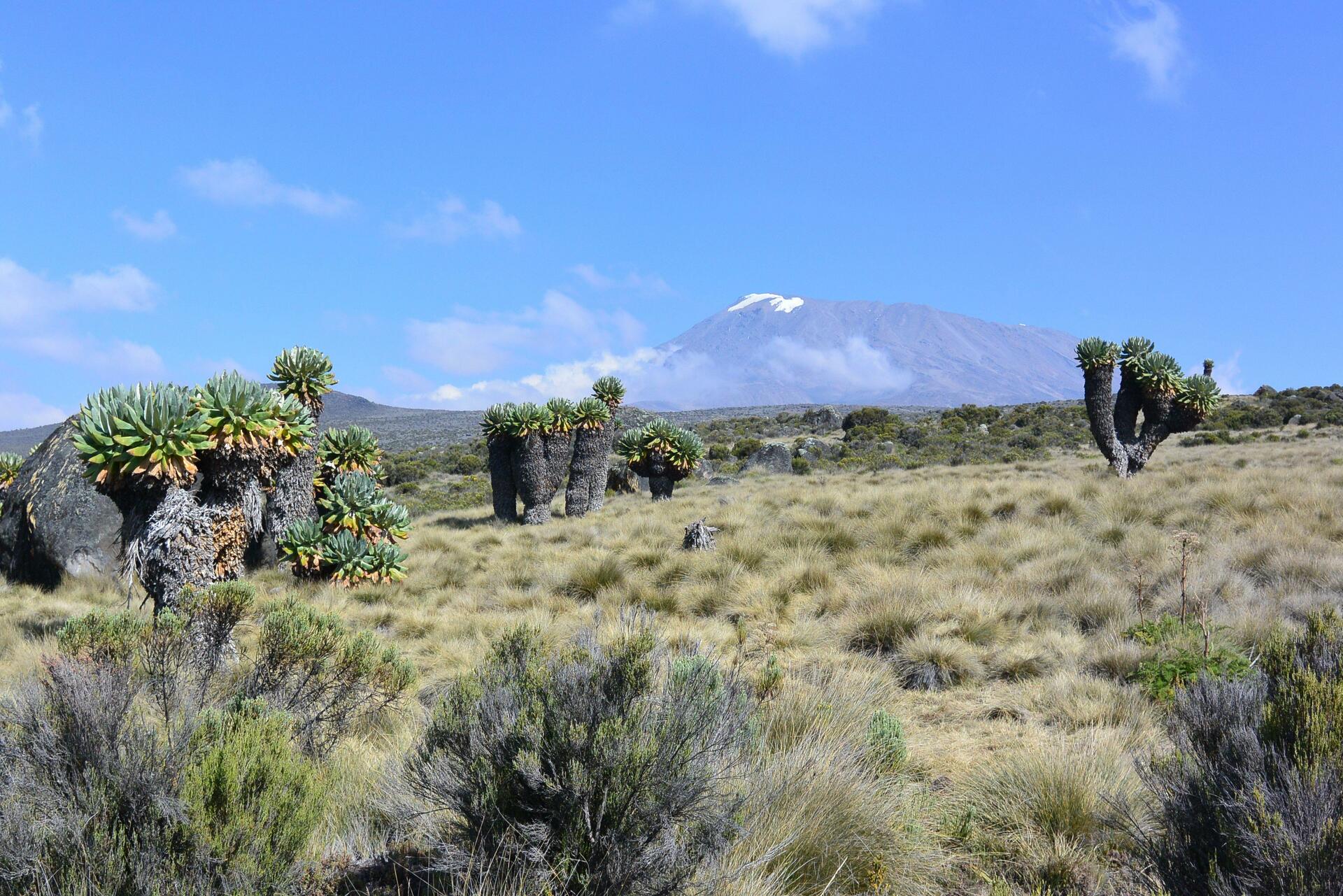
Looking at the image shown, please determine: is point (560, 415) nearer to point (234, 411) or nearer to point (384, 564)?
point (384, 564)

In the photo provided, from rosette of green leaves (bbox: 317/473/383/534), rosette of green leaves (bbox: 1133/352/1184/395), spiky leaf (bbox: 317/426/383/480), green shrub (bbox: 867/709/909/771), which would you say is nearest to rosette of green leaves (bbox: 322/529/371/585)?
rosette of green leaves (bbox: 317/473/383/534)

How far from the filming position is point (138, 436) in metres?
7.53

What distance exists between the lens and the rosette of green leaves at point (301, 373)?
10867 mm

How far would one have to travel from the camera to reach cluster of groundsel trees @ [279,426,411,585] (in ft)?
36.5

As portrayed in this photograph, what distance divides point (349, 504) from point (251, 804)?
9.71 metres

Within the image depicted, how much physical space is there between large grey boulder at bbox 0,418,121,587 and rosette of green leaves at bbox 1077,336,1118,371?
20846 mm

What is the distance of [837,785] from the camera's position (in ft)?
11.8

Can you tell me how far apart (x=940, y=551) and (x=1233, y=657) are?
535cm

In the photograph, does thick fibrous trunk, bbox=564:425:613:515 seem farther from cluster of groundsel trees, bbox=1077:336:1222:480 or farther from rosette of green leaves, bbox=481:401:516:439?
cluster of groundsel trees, bbox=1077:336:1222:480

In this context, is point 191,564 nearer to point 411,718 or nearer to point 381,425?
point 411,718

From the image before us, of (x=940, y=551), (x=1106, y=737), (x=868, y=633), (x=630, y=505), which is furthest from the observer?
(x=630, y=505)

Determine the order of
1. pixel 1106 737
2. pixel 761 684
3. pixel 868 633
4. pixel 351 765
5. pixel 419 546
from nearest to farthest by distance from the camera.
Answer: pixel 351 765
pixel 1106 737
pixel 761 684
pixel 868 633
pixel 419 546

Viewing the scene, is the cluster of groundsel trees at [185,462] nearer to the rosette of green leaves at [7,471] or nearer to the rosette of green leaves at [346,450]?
the rosette of green leaves at [346,450]

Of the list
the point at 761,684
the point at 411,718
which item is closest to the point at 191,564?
the point at 411,718
